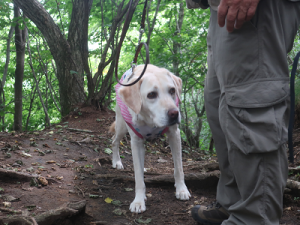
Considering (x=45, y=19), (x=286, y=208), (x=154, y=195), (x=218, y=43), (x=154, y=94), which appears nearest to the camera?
(x=218, y=43)

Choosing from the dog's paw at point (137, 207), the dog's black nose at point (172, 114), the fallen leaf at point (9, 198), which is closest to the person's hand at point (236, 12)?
the dog's black nose at point (172, 114)

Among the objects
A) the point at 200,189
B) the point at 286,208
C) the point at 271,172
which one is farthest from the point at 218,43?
the point at 200,189

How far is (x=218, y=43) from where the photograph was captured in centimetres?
166

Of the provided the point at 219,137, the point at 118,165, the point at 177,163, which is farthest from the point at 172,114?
the point at 118,165

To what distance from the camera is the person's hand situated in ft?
4.53

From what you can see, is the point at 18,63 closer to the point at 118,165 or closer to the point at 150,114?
the point at 118,165

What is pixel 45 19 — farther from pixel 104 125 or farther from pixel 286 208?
pixel 286 208

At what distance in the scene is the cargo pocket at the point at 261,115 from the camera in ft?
4.59

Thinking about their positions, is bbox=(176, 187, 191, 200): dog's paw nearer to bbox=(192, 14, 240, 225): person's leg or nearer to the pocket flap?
bbox=(192, 14, 240, 225): person's leg

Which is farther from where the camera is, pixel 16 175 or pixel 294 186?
pixel 16 175

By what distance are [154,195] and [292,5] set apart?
2250mm

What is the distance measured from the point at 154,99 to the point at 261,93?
1295 mm

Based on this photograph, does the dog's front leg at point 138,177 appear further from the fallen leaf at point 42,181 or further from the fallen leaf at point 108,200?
the fallen leaf at point 42,181

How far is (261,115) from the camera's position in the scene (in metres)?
1.41
